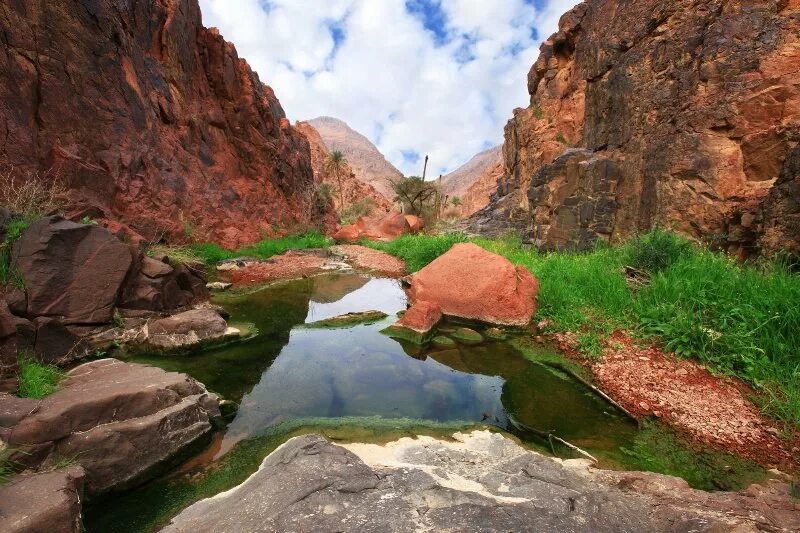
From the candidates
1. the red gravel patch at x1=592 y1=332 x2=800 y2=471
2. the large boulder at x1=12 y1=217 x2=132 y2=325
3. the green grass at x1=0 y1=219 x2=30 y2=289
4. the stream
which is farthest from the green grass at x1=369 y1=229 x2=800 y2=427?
the green grass at x1=0 y1=219 x2=30 y2=289

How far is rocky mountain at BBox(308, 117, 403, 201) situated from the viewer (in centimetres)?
8731

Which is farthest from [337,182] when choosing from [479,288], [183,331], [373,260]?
[183,331]

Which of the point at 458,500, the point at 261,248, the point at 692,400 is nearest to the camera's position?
the point at 458,500

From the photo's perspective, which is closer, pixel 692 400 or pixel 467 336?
pixel 692 400

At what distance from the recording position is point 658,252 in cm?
693

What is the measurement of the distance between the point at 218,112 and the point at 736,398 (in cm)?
1826

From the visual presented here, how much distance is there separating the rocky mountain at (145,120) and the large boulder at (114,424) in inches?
231

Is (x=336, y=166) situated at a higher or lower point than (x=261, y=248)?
higher

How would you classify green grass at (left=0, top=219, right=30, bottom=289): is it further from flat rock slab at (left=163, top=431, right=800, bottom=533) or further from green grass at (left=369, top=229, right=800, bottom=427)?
green grass at (left=369, top=229, right=800, bottom=427)

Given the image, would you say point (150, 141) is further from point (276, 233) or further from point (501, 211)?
point (501, 211)

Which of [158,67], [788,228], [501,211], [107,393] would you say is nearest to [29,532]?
[107,393]

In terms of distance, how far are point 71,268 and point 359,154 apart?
340 feet

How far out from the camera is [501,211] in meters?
24.4

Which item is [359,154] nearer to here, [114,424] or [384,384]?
[384,384]
